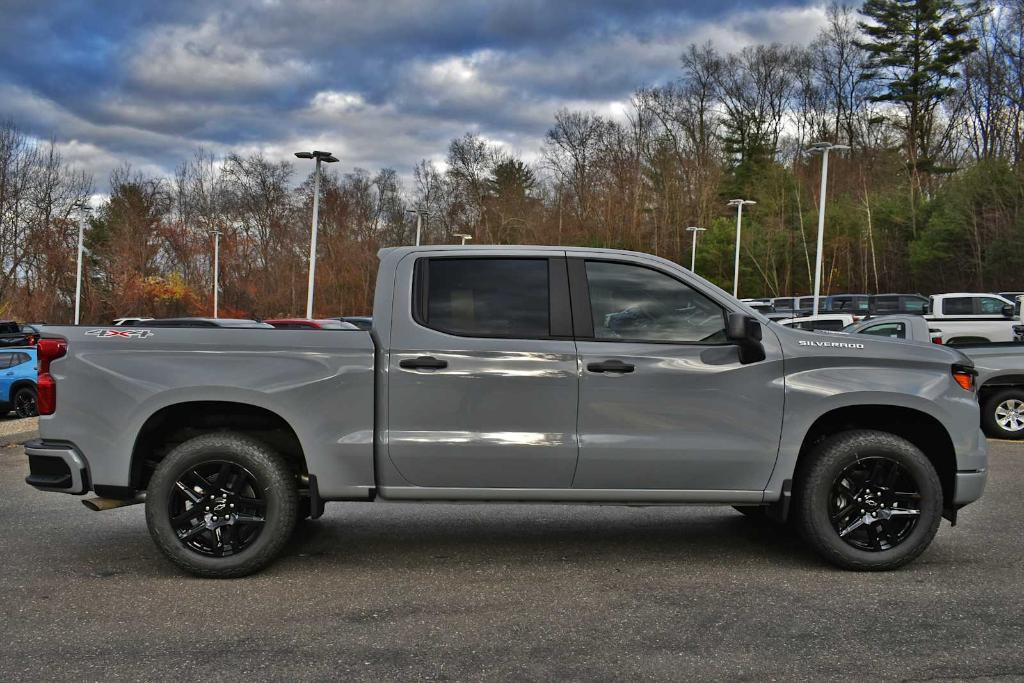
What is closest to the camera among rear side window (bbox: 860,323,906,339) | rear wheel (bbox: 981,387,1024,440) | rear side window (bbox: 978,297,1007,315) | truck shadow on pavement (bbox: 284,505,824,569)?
truck shadow on pavement (bbox: 284,505,824,569)

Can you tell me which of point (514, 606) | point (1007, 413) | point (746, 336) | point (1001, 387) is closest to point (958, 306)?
point (1001, 387)

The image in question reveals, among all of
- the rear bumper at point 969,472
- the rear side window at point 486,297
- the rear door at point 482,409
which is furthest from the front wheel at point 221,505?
the rear bumper at point 969,472

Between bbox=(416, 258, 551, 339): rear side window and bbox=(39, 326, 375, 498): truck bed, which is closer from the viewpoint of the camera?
bbox=(39, 326, 375, 498): truck bed

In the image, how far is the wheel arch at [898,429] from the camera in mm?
5301

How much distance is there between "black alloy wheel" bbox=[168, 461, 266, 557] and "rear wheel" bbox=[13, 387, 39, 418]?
1291cm

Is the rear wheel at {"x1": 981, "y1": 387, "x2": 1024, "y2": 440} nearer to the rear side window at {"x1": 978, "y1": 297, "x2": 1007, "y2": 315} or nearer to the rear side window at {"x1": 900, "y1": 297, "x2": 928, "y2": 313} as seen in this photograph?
the rear side window at {"x1": 978, "y1": 297, "x2": 1007, "y2": 315}

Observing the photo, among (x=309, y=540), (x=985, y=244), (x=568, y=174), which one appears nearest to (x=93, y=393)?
(x=309, y=540)

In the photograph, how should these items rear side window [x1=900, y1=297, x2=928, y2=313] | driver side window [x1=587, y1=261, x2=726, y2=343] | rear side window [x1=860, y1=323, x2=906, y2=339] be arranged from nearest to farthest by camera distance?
driver side window [x1=587, y1=261, x2=726, y2=343] < rear side window [x1=860, y1=323, x2=906, y2=339] < rear side window [x1=900, y1=297, x2=928, y2=313]

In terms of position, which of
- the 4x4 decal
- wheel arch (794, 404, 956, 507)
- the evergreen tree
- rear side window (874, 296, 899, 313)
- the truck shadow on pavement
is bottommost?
the truck shadow on pavement

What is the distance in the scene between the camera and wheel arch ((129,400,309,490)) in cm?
516

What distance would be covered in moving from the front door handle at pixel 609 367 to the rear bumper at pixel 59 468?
291cm

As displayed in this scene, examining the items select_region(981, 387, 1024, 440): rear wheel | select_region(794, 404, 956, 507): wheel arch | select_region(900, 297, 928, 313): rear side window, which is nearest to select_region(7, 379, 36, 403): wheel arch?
select_region(794, 404, 956, 507): wheel arch

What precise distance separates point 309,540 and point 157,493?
53.3 inches

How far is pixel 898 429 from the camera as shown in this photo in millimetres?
5523
